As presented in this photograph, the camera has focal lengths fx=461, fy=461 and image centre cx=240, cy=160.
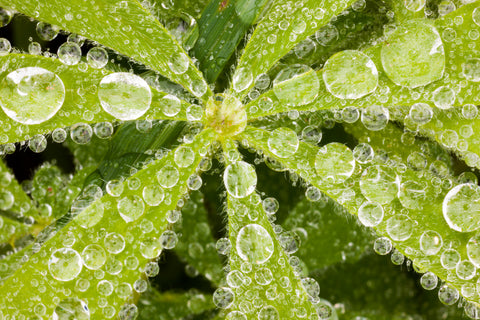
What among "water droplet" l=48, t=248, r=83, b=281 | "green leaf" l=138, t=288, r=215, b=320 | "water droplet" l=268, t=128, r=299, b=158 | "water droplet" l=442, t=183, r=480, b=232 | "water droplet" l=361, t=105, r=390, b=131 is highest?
"water droplet" l=442, t=183, r=480, b=232

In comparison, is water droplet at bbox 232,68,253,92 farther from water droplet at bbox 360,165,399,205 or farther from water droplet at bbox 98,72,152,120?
water droplet at bbox 360,165,399,205

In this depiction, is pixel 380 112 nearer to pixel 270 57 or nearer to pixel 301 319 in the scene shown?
pixel 270 57

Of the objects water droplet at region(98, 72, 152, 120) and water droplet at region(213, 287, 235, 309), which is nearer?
water droplet at region(98, 72, 152, 120)

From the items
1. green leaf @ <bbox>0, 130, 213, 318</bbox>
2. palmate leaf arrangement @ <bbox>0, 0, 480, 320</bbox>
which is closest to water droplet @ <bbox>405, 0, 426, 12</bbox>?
palmate leaf arrangement @ <bbox>0, 0, 480, 320</bbox>

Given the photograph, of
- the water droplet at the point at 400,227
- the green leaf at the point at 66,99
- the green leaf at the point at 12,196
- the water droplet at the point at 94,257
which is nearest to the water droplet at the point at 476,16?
the water droplet at the point at 400,227

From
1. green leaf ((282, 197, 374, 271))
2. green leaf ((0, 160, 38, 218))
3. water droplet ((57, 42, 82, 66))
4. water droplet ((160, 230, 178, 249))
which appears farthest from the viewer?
green leaf ((0, 160, 38, 218))

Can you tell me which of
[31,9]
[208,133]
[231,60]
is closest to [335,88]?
[208,133]

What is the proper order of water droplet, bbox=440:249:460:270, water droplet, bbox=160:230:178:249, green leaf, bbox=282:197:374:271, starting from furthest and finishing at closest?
green leaf, bbox=282:197:374:271, water droplet, bbox=160:230:178:249, water droplet, bbox=440:249:460:270

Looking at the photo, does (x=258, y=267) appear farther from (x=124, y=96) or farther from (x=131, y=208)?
(x=124, y=96)
